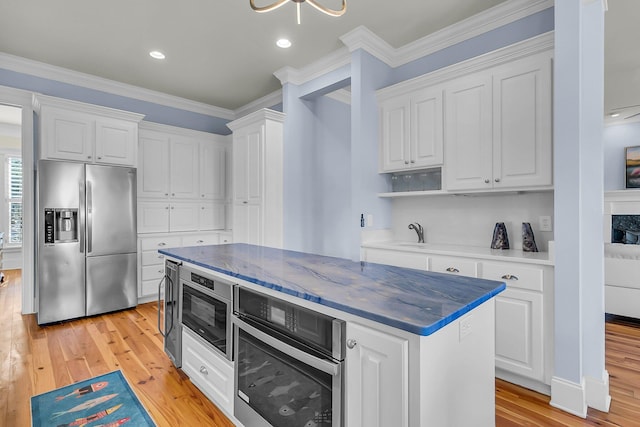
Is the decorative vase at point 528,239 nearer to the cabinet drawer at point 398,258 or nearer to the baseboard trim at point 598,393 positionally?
the cabinet drawer at point 398,258

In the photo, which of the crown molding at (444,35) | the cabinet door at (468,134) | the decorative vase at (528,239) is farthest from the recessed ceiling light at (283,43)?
the decorative vase at (528,239)

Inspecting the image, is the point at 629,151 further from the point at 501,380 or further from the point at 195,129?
the point at 195,129

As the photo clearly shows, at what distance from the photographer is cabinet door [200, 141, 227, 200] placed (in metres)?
4.90

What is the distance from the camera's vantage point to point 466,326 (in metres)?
1.15

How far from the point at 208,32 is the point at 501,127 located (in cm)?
280

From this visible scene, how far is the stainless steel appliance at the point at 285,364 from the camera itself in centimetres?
116

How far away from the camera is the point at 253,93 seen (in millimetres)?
4746

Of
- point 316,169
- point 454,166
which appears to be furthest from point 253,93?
point 454,166

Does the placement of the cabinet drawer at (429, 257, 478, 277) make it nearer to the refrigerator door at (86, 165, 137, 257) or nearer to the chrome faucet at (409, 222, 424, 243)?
the chrome faucet at (409, 222, 424, 243)

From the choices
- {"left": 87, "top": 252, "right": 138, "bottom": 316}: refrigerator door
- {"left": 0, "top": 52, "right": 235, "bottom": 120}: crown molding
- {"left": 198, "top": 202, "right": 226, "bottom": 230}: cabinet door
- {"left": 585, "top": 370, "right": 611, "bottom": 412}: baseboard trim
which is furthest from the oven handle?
{"left": 0, "top": 52, "right": 235, "bottom": 120}: crown molding

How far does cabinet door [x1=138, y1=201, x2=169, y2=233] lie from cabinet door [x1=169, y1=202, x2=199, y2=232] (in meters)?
0.08

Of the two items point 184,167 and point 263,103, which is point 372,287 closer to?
point 184,167

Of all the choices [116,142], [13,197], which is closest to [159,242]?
[116,142]

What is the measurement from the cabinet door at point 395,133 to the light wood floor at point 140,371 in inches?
79.8
